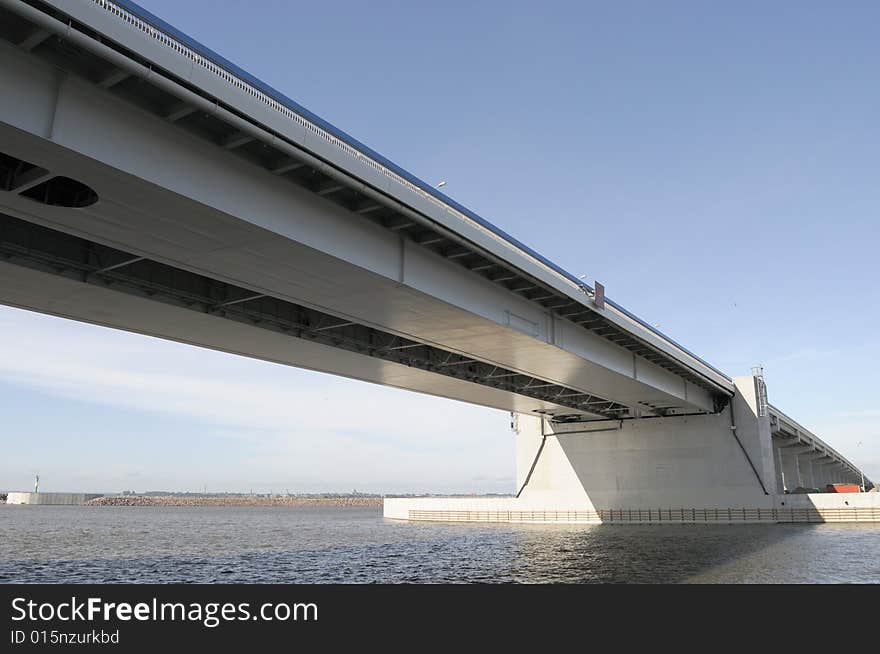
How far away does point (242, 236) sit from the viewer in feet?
67.7

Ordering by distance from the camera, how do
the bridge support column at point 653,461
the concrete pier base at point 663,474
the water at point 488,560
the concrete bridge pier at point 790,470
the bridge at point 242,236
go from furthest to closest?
1. the concrete bridge pier at point 790,470
2. the bridge support column at point 653,461
3. the concrete pier base at point 663,474
4. the water at point 488,560
5. the bridge at point 242,236

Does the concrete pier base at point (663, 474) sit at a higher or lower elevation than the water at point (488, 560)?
higher

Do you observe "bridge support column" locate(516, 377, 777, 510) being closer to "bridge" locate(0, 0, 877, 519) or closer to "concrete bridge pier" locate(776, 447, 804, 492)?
"bridge" locate(0, 0, 877, 519)

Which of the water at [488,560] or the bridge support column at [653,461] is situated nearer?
the water at [488,560]

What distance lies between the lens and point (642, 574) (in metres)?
27.0

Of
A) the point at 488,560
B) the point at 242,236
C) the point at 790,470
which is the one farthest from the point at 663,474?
the point at 242,236

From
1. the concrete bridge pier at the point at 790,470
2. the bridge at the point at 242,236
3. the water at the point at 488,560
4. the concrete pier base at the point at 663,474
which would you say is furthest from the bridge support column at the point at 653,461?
the concrete bridge pier at the point at 790,470

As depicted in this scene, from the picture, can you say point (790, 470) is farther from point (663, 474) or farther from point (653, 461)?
point (653, 461)

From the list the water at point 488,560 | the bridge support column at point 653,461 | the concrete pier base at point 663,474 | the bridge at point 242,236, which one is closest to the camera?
the bridge at point 242,236

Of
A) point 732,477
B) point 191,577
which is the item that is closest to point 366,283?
point 191,577

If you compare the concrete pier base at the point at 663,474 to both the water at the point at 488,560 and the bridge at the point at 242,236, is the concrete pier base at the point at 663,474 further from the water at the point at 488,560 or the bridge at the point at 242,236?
the bridge at the point at 242,236

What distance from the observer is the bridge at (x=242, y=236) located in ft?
50.3

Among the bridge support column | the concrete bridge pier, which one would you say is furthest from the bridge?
the concrete bridge pier
